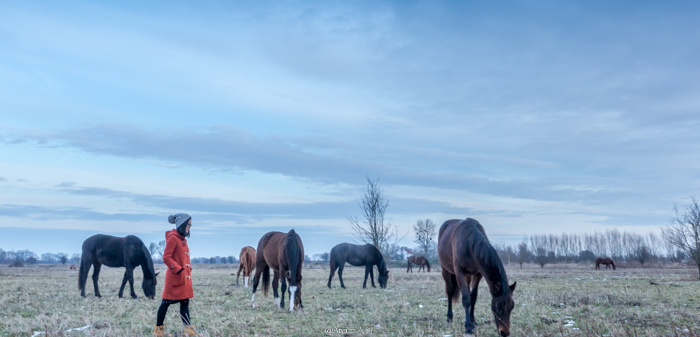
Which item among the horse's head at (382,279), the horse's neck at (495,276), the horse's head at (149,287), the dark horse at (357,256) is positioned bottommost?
the horse's head at (382,279)

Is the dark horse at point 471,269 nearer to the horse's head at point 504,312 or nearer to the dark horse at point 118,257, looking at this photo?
the horse's head at point 504,312

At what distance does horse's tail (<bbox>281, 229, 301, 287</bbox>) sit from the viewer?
10.5 m

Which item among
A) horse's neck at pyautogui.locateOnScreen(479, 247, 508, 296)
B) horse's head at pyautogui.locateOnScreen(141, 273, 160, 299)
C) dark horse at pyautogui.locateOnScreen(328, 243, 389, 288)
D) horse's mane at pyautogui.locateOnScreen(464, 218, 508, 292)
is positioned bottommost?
horse's head at pyautogui.locateOnScreen(141, 273, 160, 299)

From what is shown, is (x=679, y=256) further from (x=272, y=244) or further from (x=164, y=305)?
(x=164, y=305)

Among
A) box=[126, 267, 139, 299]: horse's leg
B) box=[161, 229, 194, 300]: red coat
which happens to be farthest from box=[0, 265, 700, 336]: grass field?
box=[126, 267, 139, 299]: horse's leg

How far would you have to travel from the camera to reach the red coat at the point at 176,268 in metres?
6.72

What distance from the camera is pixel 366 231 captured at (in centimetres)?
2630

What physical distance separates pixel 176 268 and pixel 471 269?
502 cm

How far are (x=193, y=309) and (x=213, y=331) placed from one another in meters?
3.87

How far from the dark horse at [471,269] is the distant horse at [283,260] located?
3865 mm

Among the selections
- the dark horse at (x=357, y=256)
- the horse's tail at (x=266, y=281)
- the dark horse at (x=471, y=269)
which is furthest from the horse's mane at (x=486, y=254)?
the dark horse at (x=357, y=256)

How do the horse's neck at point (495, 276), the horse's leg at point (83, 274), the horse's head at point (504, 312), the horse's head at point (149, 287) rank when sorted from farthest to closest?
the horse's leg at point (83, 274) → the horse's head at point (149, 287) → the horse's neck at point (495, 276) → the horse's head at point (504, 312)

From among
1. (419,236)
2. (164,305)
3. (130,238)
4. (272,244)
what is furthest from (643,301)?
(419,236)

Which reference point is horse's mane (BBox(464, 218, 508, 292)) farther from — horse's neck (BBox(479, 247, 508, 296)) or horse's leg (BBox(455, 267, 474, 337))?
horse's leg (BBox(455, 267, 474, 337))
